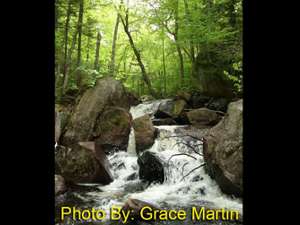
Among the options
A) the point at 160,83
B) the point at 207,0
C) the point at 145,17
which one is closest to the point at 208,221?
the point at 207,0

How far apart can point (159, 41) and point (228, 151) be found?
1802 centimetres

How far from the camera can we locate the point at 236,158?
584cm

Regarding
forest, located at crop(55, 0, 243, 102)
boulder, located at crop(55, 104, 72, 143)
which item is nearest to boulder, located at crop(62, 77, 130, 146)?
boulder, located at crop(55, 104, 72, 143)

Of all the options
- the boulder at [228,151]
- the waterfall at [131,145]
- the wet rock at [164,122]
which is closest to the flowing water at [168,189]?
the boulder at [228,151]

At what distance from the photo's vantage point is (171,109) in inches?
606

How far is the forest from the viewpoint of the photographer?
10.8 metres

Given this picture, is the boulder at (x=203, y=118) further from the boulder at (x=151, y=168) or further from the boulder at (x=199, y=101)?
the boulder at (x=151, y=168)

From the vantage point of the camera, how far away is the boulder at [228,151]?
19.3 feet

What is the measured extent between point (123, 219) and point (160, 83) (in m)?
19.2

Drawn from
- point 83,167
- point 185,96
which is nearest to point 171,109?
point 185,96

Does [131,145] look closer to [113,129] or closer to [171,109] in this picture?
[113,129]
